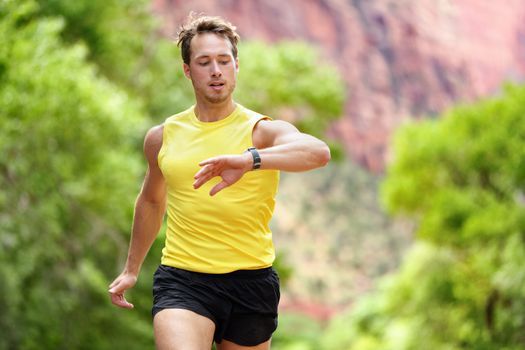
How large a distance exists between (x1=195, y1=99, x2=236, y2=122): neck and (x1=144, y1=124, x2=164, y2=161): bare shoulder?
23 centimetres

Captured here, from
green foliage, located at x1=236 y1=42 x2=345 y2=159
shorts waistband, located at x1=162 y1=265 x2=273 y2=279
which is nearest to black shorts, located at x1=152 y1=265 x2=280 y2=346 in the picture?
shorts waistband, located at x1=162 y1=265 x2=273 y2=279

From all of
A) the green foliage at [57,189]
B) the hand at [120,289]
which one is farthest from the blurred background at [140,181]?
the hand at [120,289]

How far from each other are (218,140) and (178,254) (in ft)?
1.77

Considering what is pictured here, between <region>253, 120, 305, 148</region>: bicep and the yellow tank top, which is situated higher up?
<region>253, 120, 305, 148</region>: bicep

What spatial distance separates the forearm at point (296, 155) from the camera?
408cm

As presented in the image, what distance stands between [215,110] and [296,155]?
61 cm

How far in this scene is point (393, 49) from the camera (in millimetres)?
104438

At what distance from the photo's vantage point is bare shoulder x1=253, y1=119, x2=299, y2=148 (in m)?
4.42

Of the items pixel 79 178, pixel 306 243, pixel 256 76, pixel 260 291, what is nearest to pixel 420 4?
pixel 306 243

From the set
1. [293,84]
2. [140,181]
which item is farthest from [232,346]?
[293,84]

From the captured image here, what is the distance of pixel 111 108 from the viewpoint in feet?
59.8

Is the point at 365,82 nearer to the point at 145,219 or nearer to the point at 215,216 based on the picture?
the point at 145,219

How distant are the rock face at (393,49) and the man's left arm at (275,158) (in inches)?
3499

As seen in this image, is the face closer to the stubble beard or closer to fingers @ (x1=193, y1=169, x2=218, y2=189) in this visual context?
the stubble beard
